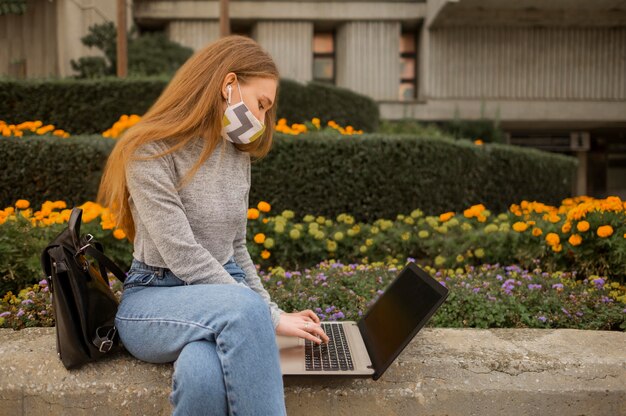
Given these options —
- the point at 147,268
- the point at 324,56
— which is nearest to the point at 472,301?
the point at 147,268

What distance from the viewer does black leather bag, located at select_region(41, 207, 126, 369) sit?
179cm

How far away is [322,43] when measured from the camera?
1619 centimetres

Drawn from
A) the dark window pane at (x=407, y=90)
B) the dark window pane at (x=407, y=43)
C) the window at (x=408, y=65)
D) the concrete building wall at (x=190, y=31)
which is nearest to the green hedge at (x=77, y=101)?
the concrete building wall at (x=190, y=31)

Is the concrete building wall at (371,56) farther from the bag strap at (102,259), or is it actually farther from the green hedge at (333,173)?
the bag strap at (102,259)

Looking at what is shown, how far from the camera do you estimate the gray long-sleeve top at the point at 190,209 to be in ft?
6.13

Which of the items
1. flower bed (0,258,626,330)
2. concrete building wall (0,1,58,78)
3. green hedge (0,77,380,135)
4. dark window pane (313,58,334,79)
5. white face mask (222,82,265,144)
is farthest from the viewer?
dark window pane (313,58,334,79)

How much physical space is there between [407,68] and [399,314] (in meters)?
15.0

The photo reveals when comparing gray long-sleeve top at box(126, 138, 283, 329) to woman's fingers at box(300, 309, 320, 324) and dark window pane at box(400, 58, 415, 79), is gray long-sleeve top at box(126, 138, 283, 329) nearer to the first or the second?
woman's fingers at box(300, 309, 320, 324)

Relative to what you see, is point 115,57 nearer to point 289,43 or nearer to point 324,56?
point 289,43

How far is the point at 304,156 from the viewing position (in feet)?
16.6

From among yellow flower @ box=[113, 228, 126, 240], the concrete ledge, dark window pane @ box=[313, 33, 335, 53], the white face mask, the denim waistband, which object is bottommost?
the concrete ledge

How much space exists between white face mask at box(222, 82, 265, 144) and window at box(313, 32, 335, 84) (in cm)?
1440

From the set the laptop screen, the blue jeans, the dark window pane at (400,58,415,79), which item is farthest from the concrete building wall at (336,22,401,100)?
the blue jeans

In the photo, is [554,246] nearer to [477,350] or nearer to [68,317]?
[477,350]
